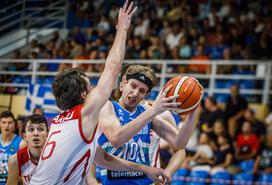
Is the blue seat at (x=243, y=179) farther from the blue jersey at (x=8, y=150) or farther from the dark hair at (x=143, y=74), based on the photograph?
the dark hair at (x=143, y=74)

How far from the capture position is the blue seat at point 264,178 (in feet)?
28.9

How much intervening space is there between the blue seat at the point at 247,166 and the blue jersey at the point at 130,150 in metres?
4.66

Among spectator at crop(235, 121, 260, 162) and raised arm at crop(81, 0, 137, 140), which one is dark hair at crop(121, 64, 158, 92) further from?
spectator at crop(235, 121, 260, 162)

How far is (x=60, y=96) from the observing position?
3.89 m

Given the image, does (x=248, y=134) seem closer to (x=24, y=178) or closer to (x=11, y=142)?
(x=11, y=142)

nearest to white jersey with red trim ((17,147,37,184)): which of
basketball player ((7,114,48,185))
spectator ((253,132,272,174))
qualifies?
basketball player ((7,114,48,185))

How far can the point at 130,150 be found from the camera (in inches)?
189

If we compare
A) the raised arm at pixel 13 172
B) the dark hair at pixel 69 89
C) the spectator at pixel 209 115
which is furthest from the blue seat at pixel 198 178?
the dark hair at pixel 69 89

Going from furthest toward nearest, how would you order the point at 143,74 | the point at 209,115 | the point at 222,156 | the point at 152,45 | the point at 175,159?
the point at 152,45 → the point at 209,115 → the point at 222,156 → the point at 175,159 → the point at 143,74

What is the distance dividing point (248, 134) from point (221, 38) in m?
2.98

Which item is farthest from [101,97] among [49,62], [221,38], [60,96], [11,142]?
[221,38]

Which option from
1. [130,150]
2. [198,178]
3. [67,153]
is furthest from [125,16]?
[198,178]

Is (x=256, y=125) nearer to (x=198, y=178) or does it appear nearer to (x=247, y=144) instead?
(x=247, y=144)

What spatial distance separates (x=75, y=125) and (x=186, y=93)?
1.03 m
